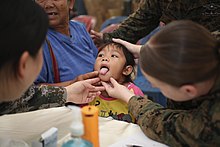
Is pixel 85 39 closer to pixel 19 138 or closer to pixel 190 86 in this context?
pixel 19 138

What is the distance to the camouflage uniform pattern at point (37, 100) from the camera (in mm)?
1437

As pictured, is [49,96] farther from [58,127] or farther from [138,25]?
[138,25]

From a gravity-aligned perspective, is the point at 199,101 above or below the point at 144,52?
below

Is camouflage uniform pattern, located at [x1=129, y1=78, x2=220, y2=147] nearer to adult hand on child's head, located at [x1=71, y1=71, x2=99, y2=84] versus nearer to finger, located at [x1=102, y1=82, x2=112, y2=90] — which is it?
finger, located at [x1=102, y1=82, x2=112, y2=90]

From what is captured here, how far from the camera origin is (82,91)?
1592mm

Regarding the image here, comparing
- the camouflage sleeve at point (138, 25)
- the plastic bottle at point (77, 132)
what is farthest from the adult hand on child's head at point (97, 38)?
the plastic bottle at point (77, 132)

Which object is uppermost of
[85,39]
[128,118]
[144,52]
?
[144,52]

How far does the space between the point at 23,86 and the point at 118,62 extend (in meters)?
0.76

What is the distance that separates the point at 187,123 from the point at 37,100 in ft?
2.03

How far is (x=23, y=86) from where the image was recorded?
1.09 metres

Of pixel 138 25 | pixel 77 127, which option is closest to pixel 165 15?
pixel 138 25

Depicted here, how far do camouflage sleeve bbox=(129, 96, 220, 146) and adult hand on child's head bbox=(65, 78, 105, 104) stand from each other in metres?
0.29

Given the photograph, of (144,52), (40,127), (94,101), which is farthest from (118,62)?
(144,52)

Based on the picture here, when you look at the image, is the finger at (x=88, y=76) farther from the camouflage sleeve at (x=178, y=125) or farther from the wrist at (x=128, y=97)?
the camouflage sleeve at (x=178, y=125)
